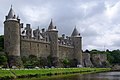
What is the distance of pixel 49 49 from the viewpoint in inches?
3467

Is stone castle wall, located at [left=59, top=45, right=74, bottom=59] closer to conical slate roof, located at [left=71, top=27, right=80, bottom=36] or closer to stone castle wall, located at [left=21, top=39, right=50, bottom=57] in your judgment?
conical slate roof, located at [left=71, top=27, right=80, bottom=36]

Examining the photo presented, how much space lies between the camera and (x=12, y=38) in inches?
2689

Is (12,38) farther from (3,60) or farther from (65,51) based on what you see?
(65,51)

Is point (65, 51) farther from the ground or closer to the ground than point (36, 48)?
closer to the ground

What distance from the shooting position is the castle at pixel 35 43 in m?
68.4

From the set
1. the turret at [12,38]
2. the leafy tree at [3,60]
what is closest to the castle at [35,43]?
the turret at [12,38]

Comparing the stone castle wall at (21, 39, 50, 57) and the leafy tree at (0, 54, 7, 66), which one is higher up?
the stone castle wall at (21, 39, 50, 57)

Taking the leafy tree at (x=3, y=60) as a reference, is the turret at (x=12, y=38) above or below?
above

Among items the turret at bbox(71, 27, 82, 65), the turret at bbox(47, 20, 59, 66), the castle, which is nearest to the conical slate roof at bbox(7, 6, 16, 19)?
the castle

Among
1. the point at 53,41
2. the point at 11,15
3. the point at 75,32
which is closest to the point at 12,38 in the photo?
the point at 11,15

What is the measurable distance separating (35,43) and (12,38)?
12.6 metres

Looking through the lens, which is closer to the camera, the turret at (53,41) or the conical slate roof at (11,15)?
the conical slate roof at (11,15)

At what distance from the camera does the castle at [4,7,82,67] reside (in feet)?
224

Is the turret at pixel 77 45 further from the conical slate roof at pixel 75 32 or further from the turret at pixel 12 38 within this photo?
the turret at pixel 12 38
